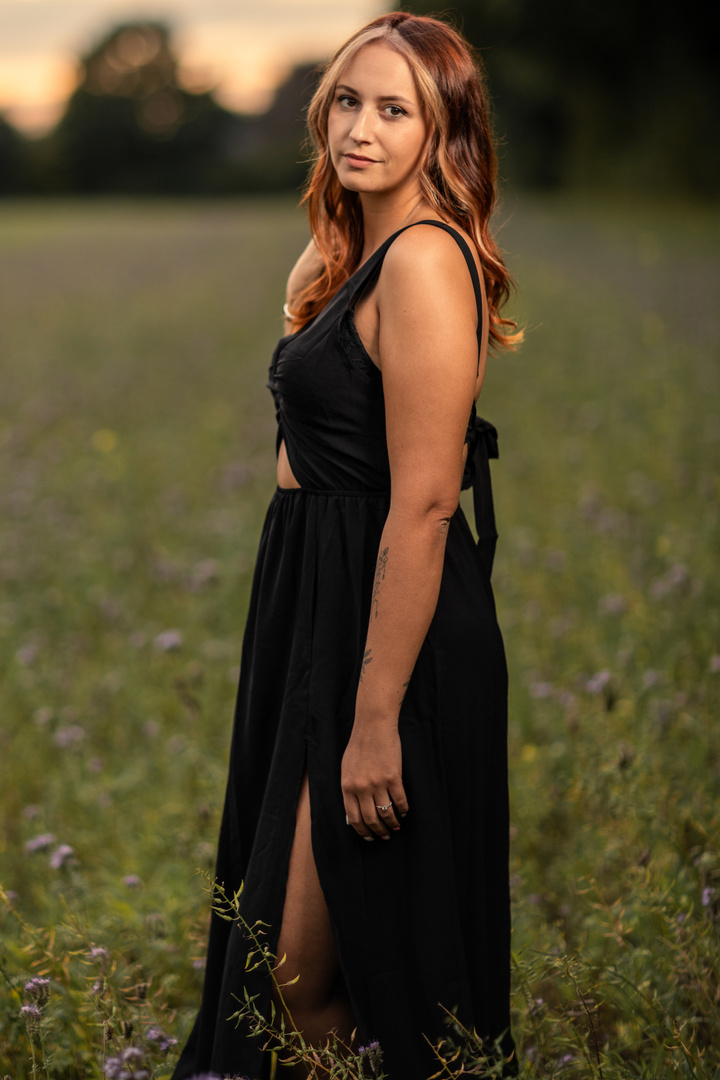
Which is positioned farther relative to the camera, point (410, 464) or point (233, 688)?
point (233, 688)

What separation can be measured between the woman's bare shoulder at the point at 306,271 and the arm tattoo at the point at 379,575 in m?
0.73

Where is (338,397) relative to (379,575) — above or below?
above

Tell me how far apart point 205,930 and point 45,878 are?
70cm

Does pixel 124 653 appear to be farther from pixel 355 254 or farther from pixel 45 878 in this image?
pixel 355 254

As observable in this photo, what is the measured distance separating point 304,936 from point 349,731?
0.37 m

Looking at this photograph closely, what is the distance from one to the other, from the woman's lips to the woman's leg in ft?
3.53

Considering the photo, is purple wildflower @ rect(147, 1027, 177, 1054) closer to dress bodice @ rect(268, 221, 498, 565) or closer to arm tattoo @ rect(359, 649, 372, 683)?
arm tattoo @ rect(359, 649, 372, 683)

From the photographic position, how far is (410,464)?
1559mm

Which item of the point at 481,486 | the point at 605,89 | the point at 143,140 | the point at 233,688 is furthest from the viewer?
the point at 143,140

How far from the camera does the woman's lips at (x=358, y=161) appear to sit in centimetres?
165

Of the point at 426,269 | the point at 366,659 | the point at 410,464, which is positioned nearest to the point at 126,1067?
the point at 366,659

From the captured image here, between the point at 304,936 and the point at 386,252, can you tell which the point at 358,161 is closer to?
the point at 386,252

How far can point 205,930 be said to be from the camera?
2.39 meters

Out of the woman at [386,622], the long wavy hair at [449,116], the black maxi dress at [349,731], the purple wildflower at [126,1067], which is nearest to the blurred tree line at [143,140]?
the long wavy hair at [449,116]
